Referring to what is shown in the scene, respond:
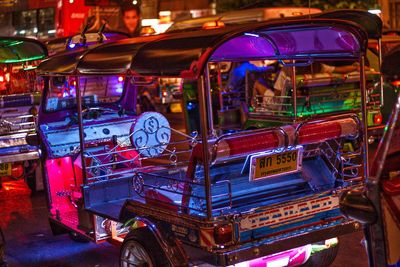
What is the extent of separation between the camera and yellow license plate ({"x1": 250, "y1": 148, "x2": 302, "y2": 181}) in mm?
5359

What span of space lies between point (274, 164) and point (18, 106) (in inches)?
251

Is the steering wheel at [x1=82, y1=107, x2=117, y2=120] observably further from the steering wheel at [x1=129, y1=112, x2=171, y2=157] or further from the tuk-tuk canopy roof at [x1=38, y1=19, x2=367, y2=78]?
the tuk-tuk canopy roof at [x1=38, y1=19, x2=367, y2=78]

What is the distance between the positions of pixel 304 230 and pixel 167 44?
5.60 feet

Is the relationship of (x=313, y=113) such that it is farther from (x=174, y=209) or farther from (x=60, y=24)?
(x=60, y=24)

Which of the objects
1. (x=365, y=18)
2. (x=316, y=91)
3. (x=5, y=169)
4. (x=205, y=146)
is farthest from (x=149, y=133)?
(x=316, y=91)

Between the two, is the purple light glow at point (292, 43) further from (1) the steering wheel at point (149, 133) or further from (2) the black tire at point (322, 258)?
(2) the black tire at point (322, 258)

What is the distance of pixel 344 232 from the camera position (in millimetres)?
5449

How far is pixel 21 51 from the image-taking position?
10430 millimetres

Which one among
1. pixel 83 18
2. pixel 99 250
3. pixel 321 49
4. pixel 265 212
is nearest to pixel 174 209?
pixel 265 212

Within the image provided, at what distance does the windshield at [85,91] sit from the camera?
8086mm

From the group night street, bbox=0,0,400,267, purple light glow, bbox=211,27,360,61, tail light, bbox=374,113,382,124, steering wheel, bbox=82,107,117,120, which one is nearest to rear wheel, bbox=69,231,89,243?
night street, bbox=0,0,400,267

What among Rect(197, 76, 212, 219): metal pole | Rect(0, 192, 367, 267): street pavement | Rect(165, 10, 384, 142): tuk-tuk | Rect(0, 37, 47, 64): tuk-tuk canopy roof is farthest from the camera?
Rect(165, 10, 384, 142): tuk-tuk

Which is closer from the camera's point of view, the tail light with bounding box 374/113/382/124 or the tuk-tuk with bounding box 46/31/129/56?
the tuk-tuk with bounding box 46/31/129/56

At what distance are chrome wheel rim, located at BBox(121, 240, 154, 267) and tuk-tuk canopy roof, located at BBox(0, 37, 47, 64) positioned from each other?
5.36 m
